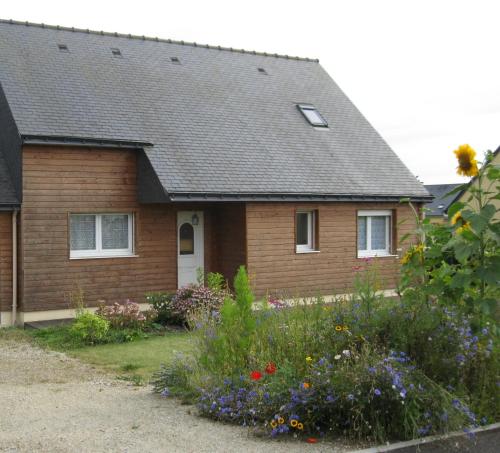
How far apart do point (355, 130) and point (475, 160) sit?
1462 centimetres

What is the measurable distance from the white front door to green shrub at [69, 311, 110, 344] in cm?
440

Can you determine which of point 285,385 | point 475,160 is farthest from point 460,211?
point 285,385

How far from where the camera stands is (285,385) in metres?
6.76

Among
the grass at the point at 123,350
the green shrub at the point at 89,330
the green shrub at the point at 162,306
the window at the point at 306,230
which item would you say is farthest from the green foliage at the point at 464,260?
the window at the point at 306,230

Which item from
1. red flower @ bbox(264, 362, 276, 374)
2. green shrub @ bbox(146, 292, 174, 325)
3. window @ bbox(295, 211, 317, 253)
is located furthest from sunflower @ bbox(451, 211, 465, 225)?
window @ bbox(295, 211, 317, 253)

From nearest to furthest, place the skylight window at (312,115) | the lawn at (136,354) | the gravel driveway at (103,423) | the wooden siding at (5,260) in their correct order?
1. the gravel driveway at (103,423)
2. the lawn at (136,354)
3. the wooden siding at (5,260)
4. the skylight window at (312,115)

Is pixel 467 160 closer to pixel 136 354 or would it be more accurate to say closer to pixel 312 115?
pixel 136 354

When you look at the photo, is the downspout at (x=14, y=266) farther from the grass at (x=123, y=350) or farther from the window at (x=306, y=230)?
the window at (x=306, y=230)

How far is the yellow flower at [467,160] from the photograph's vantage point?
697cm

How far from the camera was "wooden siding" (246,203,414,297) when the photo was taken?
55.5 ft

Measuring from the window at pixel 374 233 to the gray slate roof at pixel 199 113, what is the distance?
0.73 metres

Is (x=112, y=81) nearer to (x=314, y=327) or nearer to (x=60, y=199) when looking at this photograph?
(x=60, y=199)

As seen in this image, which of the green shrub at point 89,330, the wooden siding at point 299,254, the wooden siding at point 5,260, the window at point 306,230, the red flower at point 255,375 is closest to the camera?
the red flower at point 255,375

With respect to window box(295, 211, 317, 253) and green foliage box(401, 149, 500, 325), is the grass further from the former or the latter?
window box(295, 211, 317, 253)
